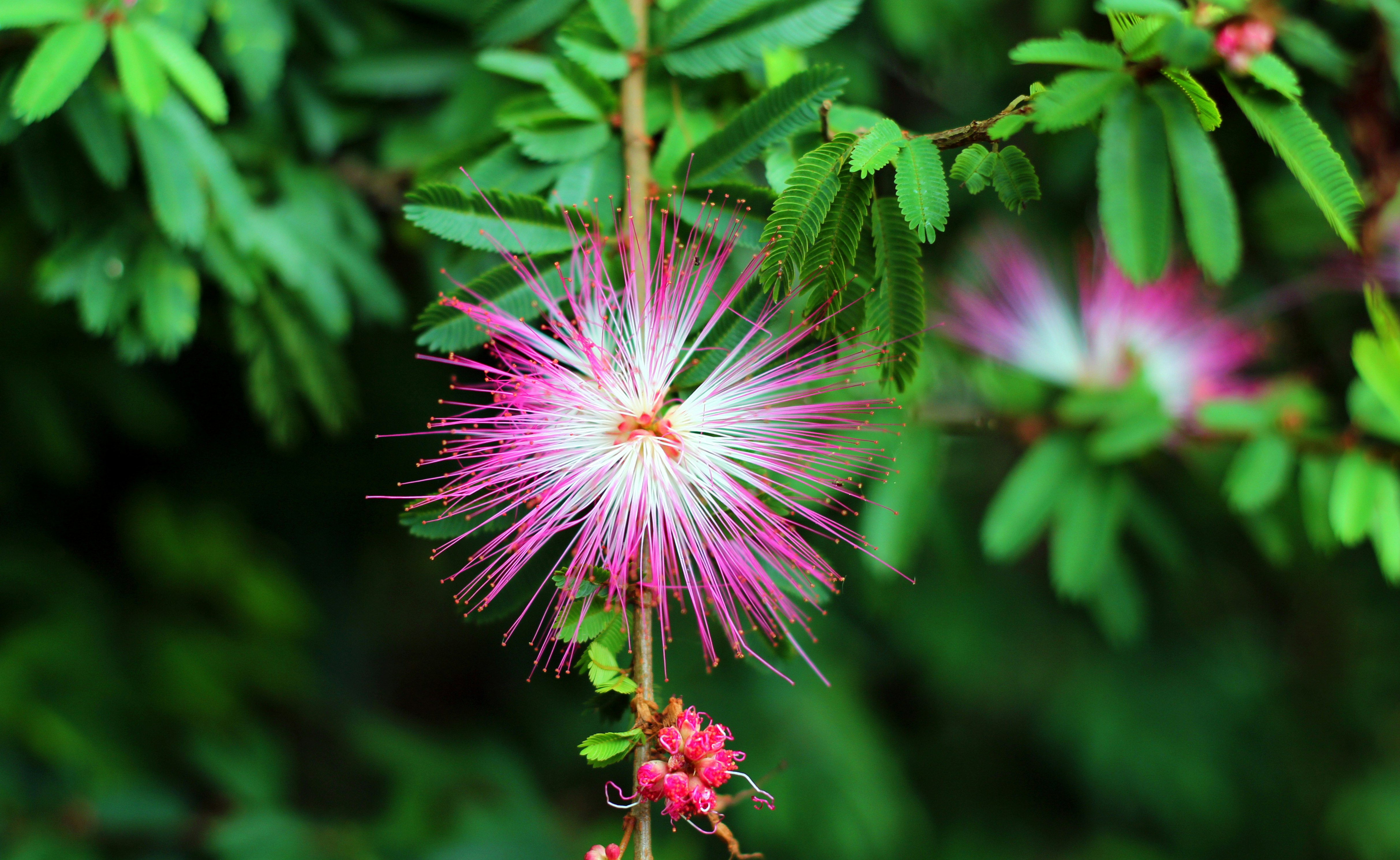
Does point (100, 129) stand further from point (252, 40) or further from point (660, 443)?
point (660, 443)

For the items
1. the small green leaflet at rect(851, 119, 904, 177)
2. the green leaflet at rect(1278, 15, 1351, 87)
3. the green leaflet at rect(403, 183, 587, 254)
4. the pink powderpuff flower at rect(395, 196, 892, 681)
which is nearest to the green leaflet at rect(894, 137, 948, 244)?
the small green leaflet at rect(851, 119, 904, 177)

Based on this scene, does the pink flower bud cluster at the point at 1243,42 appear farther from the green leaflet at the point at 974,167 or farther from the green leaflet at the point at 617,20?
the green leaflet at the point at 617,20

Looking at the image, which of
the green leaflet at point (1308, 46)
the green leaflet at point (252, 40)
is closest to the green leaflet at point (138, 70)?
the green leaflet at point (252, 40)

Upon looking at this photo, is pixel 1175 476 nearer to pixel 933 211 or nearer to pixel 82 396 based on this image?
pixel 933 211

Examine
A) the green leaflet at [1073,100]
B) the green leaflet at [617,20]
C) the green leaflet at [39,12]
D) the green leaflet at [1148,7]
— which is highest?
the green leaflet at [617,20]

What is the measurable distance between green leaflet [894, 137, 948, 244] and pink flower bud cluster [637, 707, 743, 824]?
0.78 m

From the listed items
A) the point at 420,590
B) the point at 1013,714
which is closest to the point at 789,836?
the point at 1013,714

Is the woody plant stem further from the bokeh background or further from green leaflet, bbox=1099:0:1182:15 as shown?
green leaflet, bbox=1099:0:1182:15

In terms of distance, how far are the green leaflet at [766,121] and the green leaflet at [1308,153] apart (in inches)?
24.9

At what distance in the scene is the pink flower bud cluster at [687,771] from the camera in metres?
1.22

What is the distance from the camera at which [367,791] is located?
12.4 feet

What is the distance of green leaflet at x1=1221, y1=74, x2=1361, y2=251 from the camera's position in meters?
1.26

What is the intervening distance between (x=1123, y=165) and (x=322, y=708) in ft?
13.3

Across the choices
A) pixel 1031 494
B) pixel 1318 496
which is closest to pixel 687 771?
pixel 1031 494
